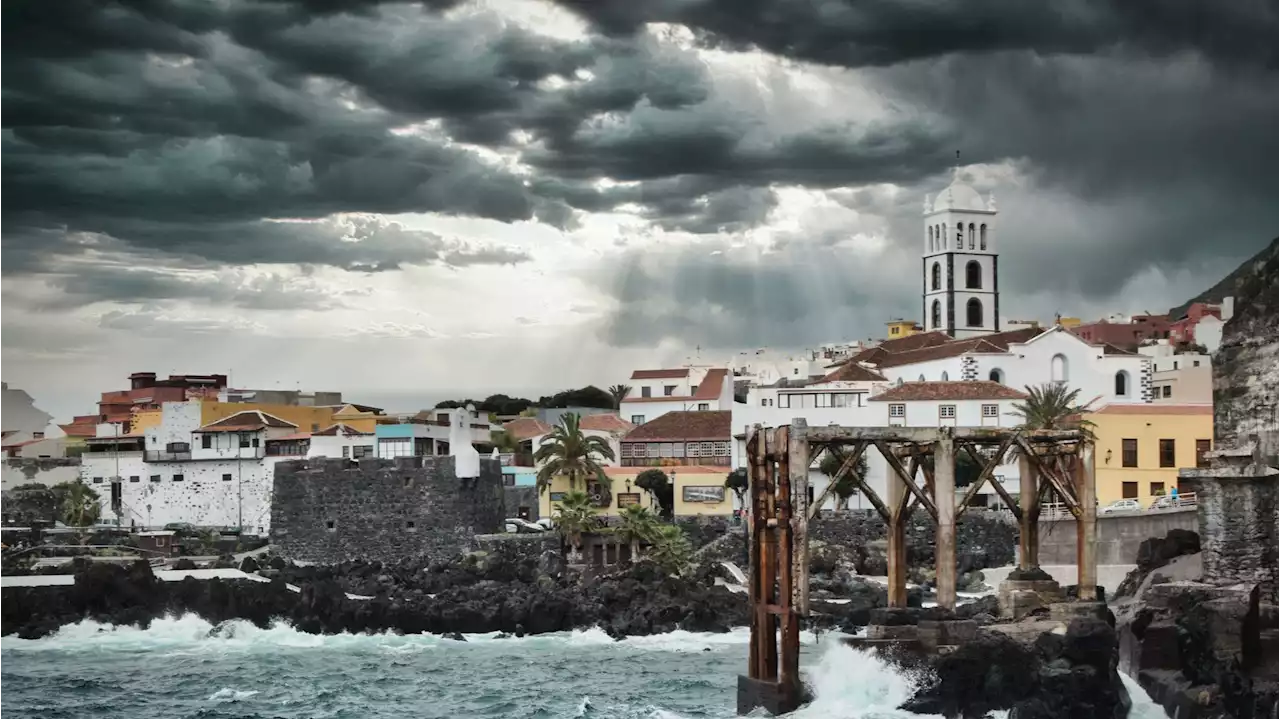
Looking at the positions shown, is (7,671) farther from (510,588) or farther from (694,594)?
(694,594)

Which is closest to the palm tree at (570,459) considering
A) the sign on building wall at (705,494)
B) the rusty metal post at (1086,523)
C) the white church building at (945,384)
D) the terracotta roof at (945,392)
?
the sign on building wall at (705,494)

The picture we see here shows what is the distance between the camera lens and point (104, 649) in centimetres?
4762

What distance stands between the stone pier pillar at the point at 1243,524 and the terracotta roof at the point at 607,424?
4624 centimetres

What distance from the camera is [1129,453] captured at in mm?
61656

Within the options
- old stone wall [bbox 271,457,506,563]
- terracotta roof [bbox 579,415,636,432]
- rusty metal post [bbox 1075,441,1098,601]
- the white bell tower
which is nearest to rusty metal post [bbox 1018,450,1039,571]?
rusty metal post [bbox 1075,441,1098,601]

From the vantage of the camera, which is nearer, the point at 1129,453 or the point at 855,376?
the point at 1129,453

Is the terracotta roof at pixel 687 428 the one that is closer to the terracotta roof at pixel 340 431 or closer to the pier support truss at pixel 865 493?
the terracotta roof at pixel 340 431

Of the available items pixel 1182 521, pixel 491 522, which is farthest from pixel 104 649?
pixel 1182 521

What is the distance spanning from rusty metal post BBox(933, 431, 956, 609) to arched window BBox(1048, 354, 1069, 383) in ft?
155

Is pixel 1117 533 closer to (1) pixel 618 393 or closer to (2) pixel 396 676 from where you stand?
(2) pixel 396 676

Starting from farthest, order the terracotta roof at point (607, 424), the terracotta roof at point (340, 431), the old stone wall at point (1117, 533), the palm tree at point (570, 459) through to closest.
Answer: the terracotta roof at point (607, 424), the terracotta roof at point (340, 431), the palm tree at point (570, 459), the old stone wall at point (1117, 533)

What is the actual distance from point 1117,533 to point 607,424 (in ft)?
107

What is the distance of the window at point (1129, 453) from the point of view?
61.5m

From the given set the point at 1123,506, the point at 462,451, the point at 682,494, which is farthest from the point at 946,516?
the point at 682,494
